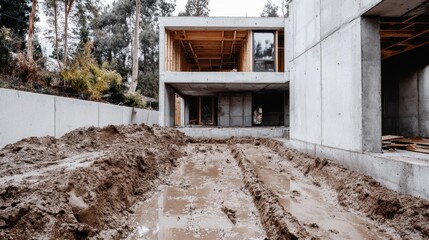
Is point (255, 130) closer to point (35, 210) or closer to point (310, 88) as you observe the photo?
point (310, 88)

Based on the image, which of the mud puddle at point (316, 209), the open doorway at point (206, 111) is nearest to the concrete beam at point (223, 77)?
the mud puddle at point (316, 209)

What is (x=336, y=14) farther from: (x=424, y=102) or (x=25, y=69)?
(x=25, y=69)

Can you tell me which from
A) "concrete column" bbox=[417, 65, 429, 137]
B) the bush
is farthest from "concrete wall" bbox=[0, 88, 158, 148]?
"concrete column" bbox=[417, 65, 429, 137]

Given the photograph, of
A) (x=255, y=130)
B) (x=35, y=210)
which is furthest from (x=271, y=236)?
(x=255, y=130)

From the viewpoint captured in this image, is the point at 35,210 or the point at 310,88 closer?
the point at 35,210

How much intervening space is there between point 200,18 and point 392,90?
1046 centimetres

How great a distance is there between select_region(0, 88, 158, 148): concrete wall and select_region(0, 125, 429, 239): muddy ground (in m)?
0.32

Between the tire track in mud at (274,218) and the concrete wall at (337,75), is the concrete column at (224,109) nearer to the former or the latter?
the concrete wall at (337,75)

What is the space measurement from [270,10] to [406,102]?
33567mm

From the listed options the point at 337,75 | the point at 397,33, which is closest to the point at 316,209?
the point at 337,75

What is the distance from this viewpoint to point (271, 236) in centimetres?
364

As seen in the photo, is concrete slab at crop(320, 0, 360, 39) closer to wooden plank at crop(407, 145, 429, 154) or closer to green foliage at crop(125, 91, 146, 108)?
wooden plank at crop(407, 145, 429, 154)

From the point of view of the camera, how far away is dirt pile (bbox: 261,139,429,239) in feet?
12.2

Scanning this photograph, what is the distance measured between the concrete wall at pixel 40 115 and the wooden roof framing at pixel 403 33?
332 inches
